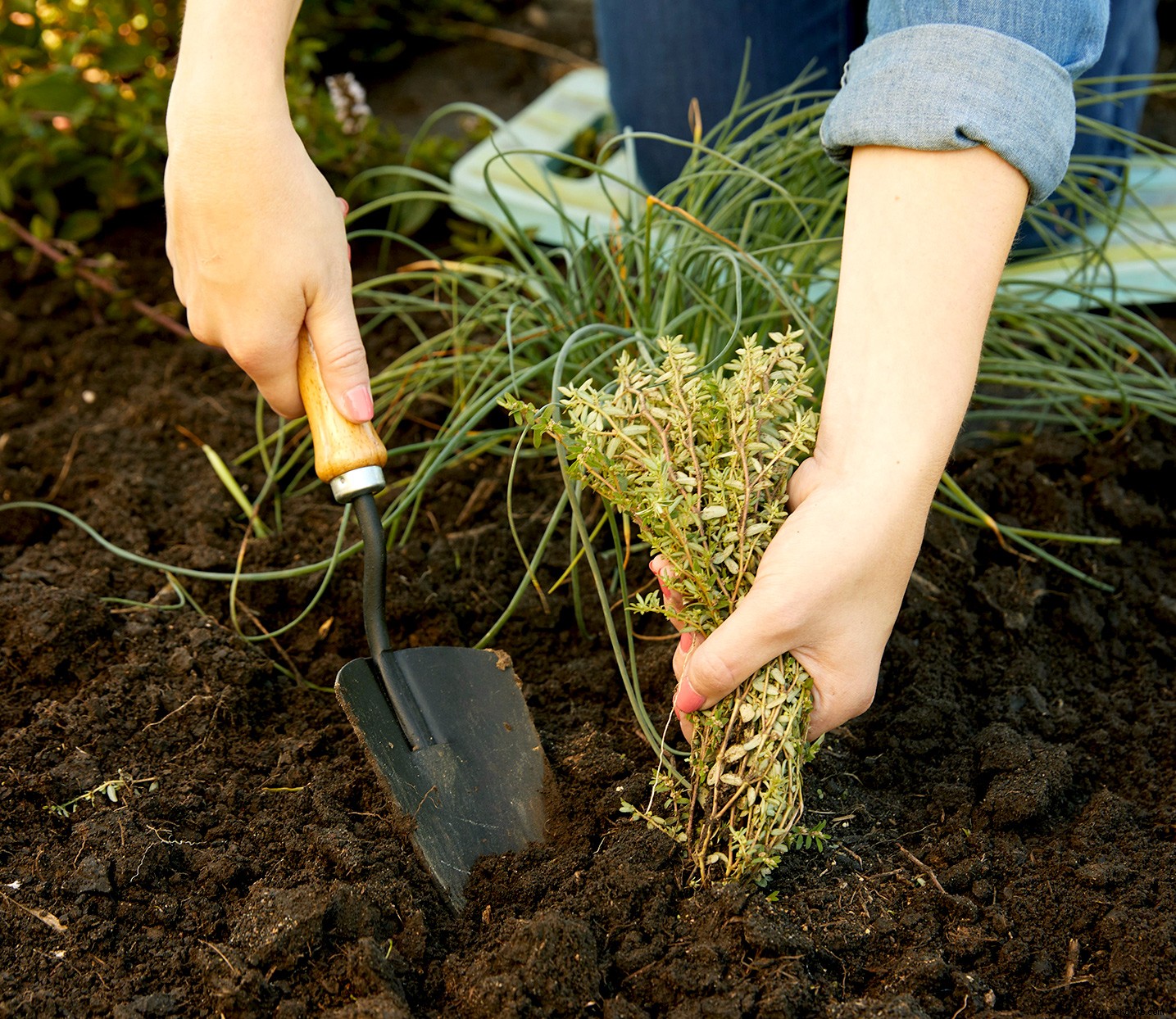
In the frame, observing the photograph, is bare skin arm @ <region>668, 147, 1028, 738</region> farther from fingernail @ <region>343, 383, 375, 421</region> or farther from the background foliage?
the background foliage

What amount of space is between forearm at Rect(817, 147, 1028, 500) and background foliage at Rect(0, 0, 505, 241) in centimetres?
152

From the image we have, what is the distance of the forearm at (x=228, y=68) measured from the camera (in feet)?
3.74

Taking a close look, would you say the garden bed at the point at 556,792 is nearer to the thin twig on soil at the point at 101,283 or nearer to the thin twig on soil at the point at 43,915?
the thin twig on soil at the point at 43,915

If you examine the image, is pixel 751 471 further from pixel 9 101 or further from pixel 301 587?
pixel 9 101

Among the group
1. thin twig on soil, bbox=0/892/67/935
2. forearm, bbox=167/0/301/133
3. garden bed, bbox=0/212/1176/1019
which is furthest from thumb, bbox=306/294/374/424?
thin twig on soil, bbox=0/892/67/935

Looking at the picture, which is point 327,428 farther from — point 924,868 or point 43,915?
point 924,868

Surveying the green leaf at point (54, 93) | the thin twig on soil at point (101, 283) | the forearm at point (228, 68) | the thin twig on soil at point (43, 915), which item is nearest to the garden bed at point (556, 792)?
the thin twig on soil at point (43, 915)

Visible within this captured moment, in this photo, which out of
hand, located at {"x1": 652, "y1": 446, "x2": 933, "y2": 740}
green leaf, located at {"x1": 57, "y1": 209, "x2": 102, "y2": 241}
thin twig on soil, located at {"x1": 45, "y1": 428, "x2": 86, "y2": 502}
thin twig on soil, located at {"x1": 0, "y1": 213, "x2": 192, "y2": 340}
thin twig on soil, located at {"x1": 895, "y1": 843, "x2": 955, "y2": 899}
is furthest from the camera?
green leaf, located at {"x1": 57, "y1": 209, "x2": 102, "y2": 241}

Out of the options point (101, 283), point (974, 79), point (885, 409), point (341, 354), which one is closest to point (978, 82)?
point (974, 79)

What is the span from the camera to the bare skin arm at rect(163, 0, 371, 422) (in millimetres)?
1144

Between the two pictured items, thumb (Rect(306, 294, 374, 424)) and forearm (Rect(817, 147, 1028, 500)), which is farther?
thumb (Rect(306, 294, 374, 424))

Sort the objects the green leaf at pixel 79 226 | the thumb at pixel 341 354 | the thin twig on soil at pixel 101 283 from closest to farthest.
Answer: the thumb at pixel 341 354 < the thin twig on soil at pixel 101 283 < the green leaf at pixel 79 226

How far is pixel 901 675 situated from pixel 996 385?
0.89m

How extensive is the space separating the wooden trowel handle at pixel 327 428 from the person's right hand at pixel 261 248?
1 cm
